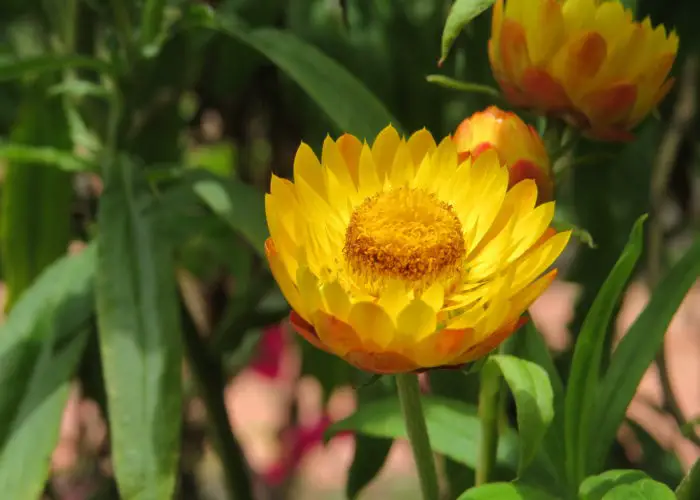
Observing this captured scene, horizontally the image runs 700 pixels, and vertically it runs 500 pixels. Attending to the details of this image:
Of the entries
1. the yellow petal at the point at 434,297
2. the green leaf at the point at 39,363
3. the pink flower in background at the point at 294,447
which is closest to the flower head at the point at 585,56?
the yellow petal at the point at 434,297

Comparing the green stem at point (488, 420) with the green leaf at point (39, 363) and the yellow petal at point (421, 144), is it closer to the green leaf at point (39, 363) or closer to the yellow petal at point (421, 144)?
the yellow petal at point (421, 144)

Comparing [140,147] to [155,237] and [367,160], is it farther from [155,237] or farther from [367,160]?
[367,160]

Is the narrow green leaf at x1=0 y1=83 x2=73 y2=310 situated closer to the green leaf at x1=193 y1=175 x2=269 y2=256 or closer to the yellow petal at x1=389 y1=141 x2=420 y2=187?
the green leaf at x1=193 y1=175 x2=269 y2=256

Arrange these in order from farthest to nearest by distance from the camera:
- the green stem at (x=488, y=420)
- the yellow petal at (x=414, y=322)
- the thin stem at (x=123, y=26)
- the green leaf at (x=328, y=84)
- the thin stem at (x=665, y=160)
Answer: the thin stem at (x=665, y=160)
the thin stem at (x=123, y=26)
the green leaf at (x=328, y=84)
the green stem at (x=488, y=420)
the yellow petal at (x=414, y=322)

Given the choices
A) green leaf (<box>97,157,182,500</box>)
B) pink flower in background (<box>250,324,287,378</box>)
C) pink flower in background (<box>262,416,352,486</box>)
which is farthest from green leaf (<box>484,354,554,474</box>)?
pink flower in background (<box>250,324,287,378</box>)

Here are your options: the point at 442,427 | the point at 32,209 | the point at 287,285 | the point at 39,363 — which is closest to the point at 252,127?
the point at 32,209

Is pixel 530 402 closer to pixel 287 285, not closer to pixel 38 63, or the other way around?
pixel 287 285

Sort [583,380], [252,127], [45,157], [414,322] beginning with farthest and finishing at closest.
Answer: [252,127] → [45,157] → [583,380] → [414,322]
